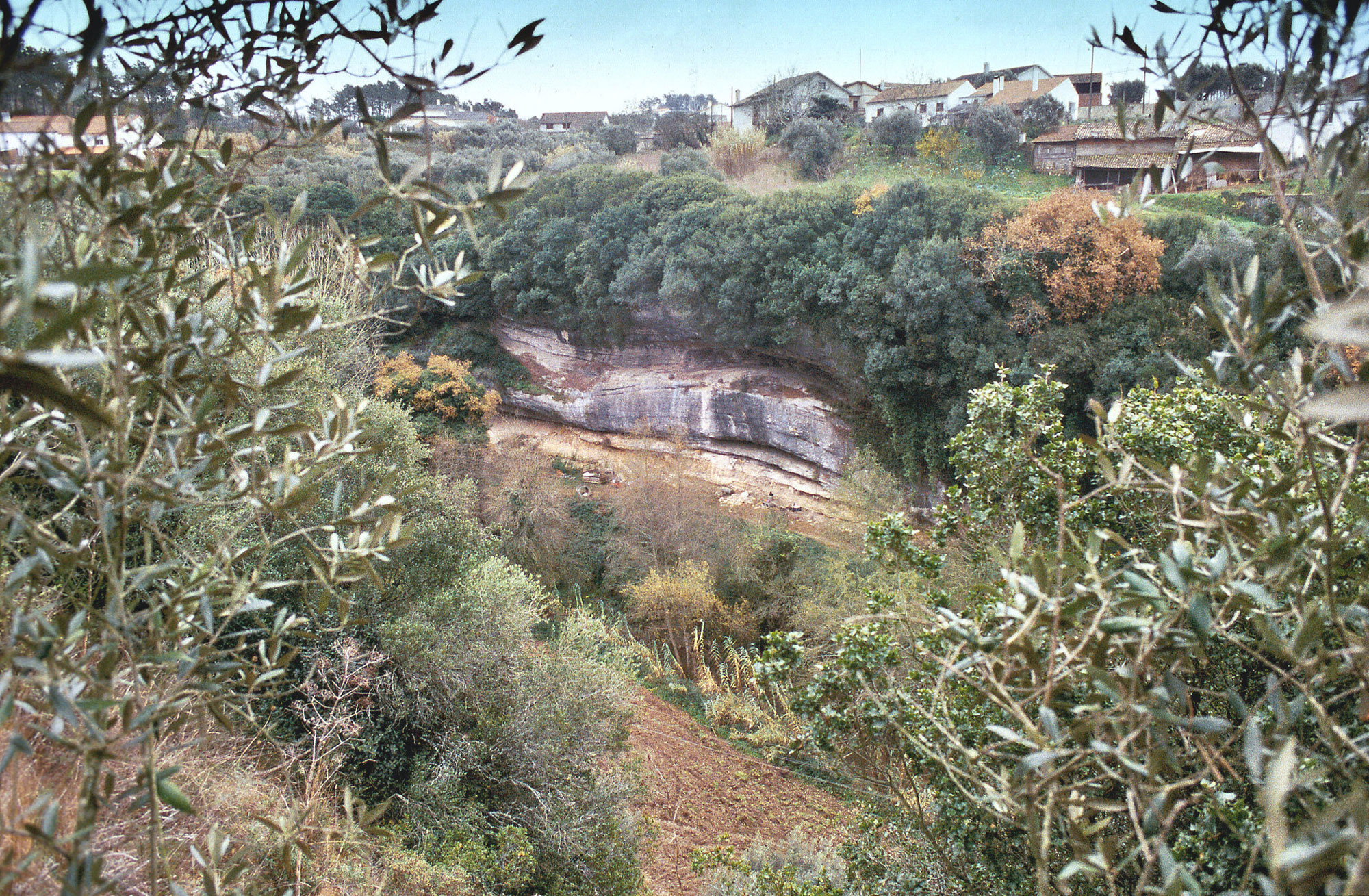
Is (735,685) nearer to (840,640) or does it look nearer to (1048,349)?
(1048,349)

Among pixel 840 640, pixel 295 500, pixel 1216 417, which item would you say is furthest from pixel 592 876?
pixel 295 500

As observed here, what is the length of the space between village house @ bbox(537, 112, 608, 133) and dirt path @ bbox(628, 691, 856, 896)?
69.6 feet

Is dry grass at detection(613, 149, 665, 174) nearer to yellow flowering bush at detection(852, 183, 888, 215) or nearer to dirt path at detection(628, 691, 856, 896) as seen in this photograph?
yellow flowering bush at detection(852, 183, 888, 215)

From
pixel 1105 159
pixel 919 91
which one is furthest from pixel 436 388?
pixel 919 91

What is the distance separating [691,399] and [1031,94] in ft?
31.2

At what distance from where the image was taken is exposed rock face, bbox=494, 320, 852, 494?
14070 mm

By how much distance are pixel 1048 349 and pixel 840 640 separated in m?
9.15

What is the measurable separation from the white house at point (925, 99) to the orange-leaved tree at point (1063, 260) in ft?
23.2

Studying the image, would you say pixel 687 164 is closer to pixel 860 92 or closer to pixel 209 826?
pixel 860 92

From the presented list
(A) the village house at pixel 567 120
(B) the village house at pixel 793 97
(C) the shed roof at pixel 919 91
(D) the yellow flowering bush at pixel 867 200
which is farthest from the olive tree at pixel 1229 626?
(A) the village house at pixel 567 120

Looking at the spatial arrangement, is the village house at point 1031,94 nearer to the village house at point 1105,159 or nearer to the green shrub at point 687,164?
the village house at point 1105,159

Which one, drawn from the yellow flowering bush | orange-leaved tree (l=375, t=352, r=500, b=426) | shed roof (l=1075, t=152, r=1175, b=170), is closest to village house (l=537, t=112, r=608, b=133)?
the yellow flowering bush

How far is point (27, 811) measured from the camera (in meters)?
0.94

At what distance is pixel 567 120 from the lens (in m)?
26.0
